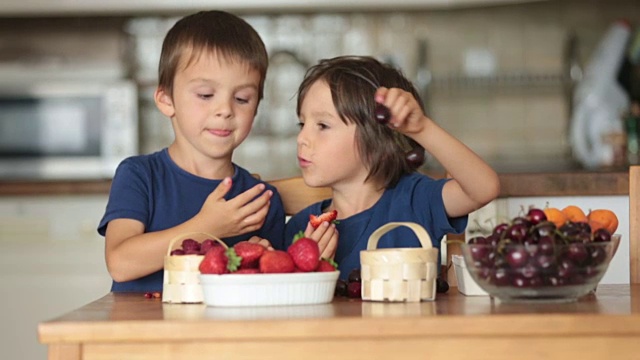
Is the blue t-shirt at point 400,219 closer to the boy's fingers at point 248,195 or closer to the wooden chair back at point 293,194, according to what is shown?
the wooden chair back at point 293,194

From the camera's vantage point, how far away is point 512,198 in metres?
2.51

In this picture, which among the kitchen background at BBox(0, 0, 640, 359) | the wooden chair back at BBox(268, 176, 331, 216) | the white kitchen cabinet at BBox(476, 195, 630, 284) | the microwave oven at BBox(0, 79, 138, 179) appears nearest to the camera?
the wooden chair back at BBox(268, 176, 331, 216)

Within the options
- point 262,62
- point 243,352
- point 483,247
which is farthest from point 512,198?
point 243,352

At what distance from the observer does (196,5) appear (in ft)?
14.2

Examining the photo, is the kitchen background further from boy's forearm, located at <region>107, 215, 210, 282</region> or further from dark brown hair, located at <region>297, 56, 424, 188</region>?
boy's forearm, located at <region>107, 215, 210, 282</region>

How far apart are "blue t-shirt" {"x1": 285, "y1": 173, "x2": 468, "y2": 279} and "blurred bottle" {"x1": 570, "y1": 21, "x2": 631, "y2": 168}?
2377mm

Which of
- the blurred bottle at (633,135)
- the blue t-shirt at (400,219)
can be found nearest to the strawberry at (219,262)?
the blue t-shirt at (400,219)

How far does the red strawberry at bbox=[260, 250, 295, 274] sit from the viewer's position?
1299 mm

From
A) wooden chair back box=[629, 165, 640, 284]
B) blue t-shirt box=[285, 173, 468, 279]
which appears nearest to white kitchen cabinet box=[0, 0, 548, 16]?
blue t-shirt box=[285, 173, 468, 279]

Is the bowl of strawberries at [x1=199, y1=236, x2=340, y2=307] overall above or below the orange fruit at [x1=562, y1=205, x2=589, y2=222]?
below

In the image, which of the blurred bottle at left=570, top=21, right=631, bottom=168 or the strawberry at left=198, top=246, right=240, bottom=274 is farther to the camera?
the blurred bottle at left=570, top=21, right=631, bottom=168

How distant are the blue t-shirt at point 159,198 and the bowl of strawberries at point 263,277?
517 mm

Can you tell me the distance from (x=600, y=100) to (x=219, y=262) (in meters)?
3.25

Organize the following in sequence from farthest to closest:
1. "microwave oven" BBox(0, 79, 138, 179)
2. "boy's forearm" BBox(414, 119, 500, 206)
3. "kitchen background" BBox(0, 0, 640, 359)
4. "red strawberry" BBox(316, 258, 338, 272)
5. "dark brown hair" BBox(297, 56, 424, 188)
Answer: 1. "kitchen background" BBox(0, 0, 640, 359)
2. "microwave oven" BBox(0, 79, 138, 179)
3. "dark brown hair" BBox(297, 56, 424, 188)
4. "boy's forearm" BBox(414, 119, 500, 206)
5. "red strawberry" BBox(316, 258, 338, 272)
